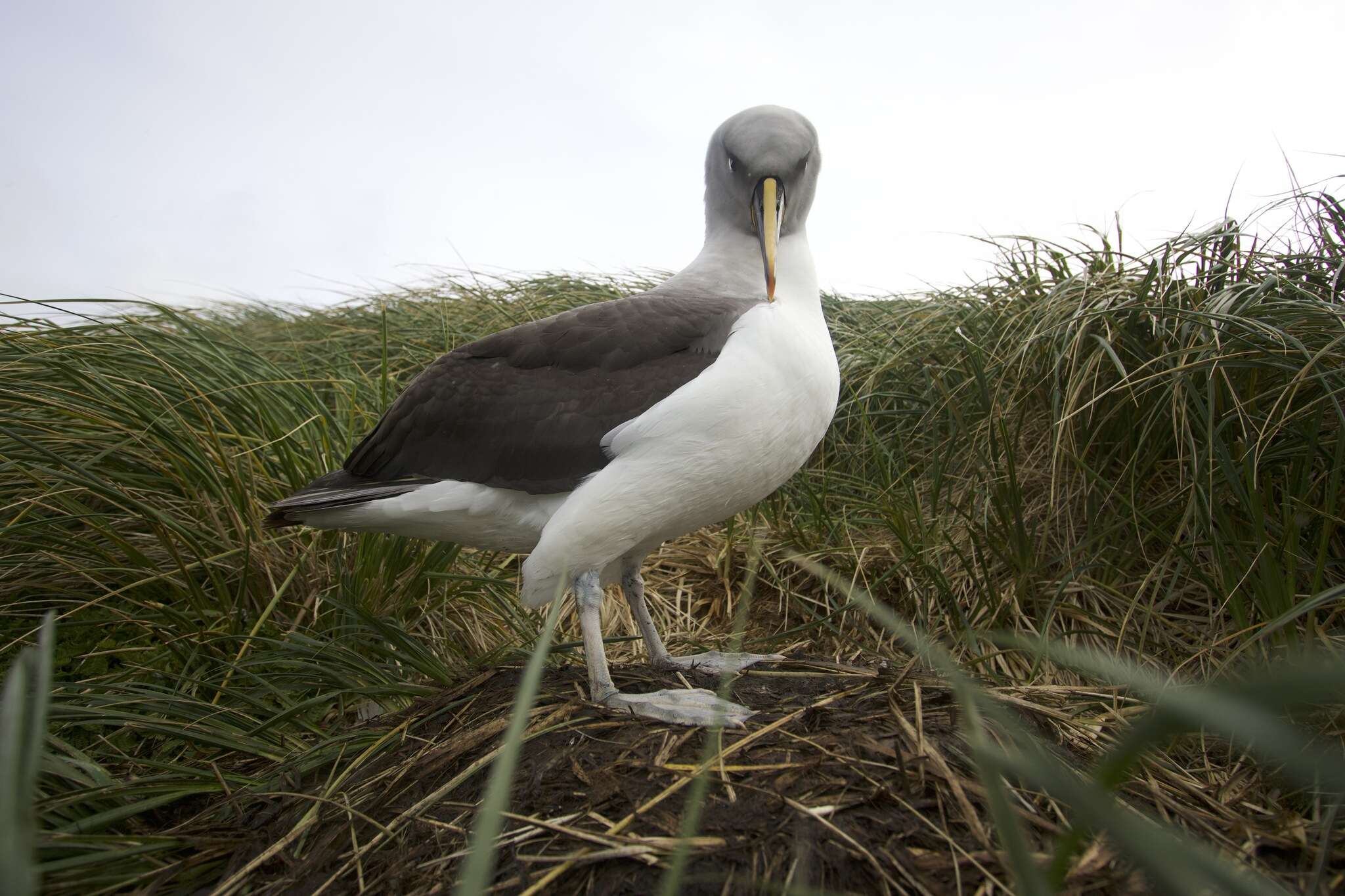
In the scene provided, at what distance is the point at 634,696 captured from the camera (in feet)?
8.39

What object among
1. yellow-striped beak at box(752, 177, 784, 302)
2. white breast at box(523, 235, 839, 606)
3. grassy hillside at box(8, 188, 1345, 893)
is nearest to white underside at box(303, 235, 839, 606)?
white breast at box(523, 235, 839, 606)

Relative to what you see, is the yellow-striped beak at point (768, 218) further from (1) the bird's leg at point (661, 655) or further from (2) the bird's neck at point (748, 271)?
(1) the bird's leg at point (661, 655)

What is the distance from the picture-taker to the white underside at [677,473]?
2672 mm

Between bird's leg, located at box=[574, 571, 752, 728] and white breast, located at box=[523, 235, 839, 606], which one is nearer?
bird's leg, located at box=[574, 571, 752, 728]

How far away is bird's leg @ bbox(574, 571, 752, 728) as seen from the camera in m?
2.34

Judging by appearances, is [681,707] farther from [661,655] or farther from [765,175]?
[765,175]

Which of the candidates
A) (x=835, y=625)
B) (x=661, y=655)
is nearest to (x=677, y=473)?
(x=661, y=655)

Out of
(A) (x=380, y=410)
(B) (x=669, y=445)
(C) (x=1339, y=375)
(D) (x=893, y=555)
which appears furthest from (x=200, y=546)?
(C) (x=1339, y=375)

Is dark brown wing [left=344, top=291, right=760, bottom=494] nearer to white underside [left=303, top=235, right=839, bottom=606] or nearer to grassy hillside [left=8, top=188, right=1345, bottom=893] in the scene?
white underside [left=303, top=235, right=839, bottom=606]

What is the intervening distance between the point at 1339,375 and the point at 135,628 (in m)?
4.49

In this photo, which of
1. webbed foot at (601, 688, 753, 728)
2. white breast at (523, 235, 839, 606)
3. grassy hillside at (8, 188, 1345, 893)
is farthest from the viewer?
white breast at (523, 235, 839, 606)

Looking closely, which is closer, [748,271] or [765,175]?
[765,175]

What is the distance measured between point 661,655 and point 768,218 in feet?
5.24

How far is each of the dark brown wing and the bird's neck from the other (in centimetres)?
18
